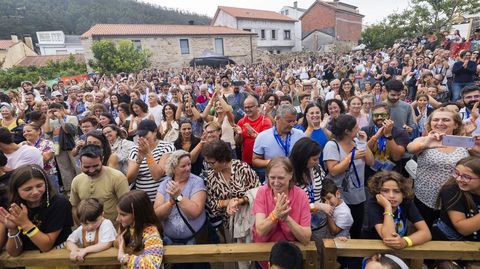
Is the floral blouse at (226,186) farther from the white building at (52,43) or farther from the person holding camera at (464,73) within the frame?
the white building at (52,43)

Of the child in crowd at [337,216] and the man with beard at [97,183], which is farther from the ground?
the man with beard at [97,183]

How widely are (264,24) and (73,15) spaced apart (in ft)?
194

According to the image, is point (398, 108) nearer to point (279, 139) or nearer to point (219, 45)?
point (279, 139)

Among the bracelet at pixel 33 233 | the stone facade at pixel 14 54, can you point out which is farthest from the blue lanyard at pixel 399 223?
the stone facade at pixel 14 54

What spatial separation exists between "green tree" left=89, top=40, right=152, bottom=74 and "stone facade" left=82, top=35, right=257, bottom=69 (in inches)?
155

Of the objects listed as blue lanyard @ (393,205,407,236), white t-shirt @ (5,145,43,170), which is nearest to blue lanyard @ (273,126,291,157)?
blue lanyard @ (393,205,407,236)

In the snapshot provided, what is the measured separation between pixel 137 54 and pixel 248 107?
91.2 feet

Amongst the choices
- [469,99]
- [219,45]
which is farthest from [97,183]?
[219,45]

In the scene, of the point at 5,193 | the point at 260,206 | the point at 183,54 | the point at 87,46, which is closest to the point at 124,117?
the point at 5,193

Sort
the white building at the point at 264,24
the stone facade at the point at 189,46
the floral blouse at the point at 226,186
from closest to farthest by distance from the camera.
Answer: the floral blouse at the point at 226,186 < the stone facade at the point at 189,46 < the white building at the point at 264,24

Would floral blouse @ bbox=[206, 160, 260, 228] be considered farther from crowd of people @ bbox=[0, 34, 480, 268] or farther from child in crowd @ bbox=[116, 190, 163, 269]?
child in crowd @ bbox=[116, 190, 163, 269]

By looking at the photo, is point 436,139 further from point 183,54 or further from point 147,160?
point 183,54

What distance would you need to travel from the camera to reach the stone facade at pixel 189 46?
111 feet

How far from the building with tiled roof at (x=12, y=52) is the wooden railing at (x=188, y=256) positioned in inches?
1879
